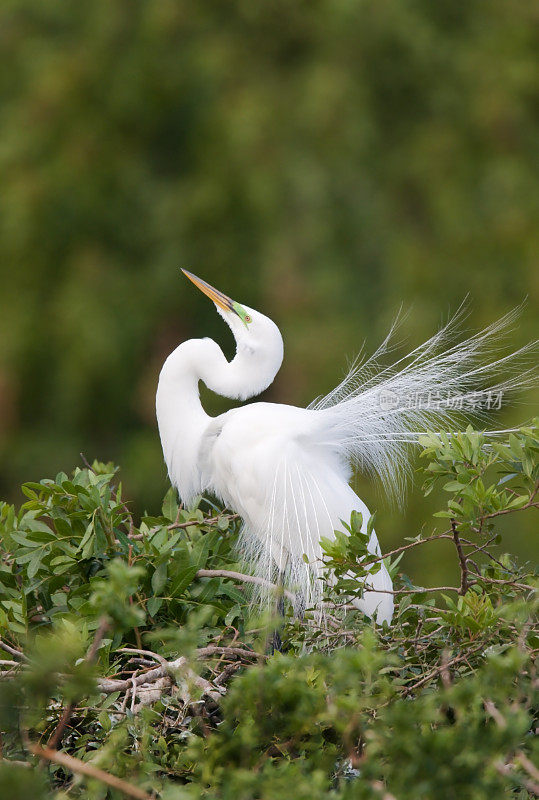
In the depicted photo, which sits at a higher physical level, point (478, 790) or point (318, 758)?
point (478, 790)

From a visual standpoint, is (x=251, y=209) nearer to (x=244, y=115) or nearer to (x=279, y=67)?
(x=244, y=115)

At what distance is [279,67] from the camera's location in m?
8.15

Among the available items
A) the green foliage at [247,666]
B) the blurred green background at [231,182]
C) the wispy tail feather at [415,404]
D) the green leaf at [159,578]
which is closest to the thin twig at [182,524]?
the green foliage at [247,666]

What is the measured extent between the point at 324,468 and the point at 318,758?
135 centimetres

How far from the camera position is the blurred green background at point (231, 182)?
6.89 m

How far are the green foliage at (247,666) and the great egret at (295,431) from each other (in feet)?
0.47

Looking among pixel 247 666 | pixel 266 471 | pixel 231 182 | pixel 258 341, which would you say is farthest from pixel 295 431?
pixel 231 182

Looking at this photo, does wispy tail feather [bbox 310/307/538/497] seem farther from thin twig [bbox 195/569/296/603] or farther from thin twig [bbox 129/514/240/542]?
thin twig [bbox 195/569/296/603]

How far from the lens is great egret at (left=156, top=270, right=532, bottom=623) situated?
2.60 m

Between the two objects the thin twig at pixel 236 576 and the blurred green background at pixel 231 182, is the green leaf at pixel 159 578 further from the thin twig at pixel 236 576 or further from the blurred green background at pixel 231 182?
the blurred green background at pixel 231 182

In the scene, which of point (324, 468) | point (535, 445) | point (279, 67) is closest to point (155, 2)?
point (279, 67)

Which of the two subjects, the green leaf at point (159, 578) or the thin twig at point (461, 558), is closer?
the thin twig at point (461, 558)

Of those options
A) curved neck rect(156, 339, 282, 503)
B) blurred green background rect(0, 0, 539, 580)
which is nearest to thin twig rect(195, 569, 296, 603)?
curved neck rect(156, 339, 282, 503)

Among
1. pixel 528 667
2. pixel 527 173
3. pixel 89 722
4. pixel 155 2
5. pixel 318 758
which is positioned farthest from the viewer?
pixel 155 2
